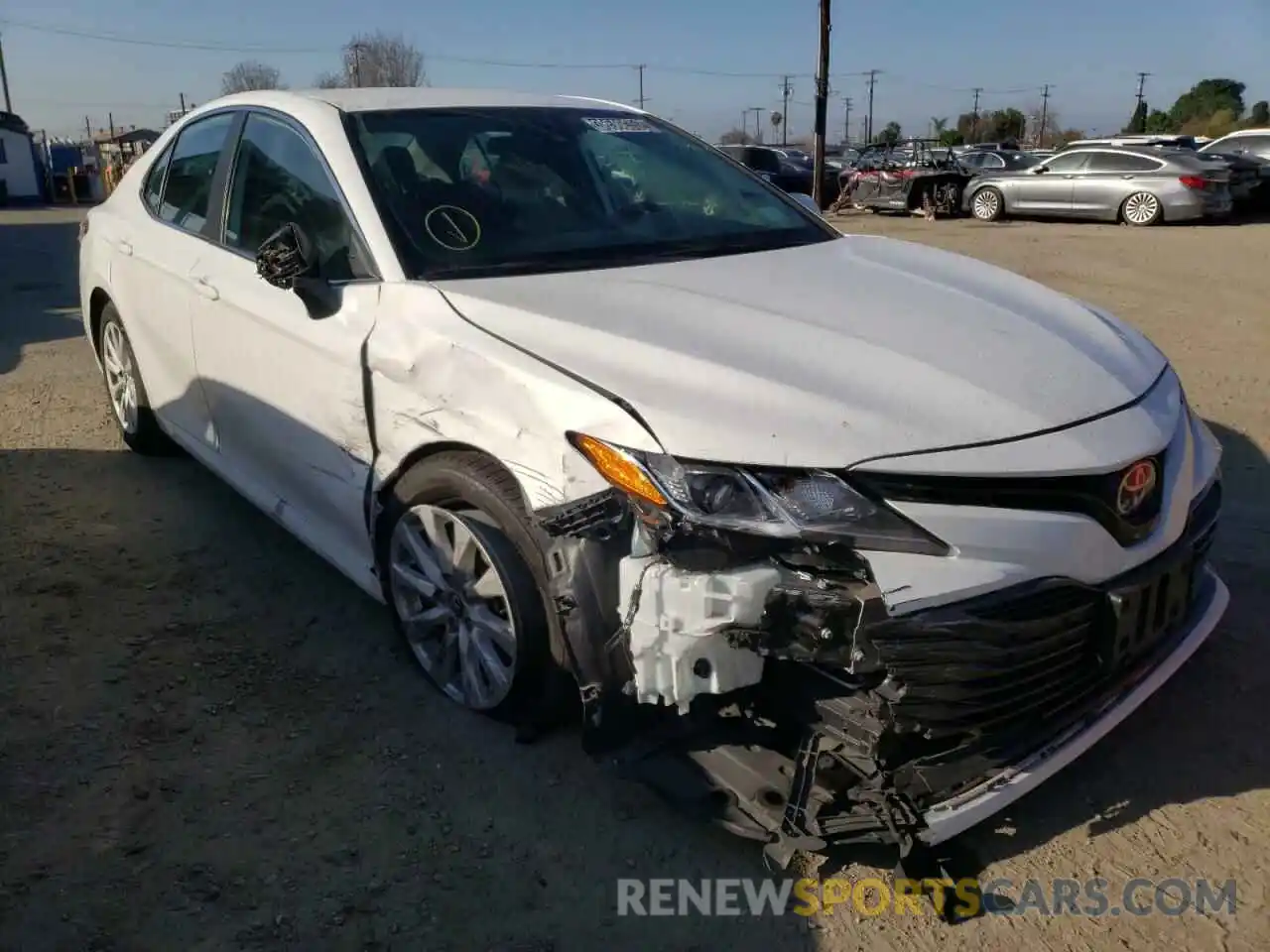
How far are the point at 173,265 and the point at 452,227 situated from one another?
1.57 meters

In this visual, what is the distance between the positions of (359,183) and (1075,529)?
2163 mm

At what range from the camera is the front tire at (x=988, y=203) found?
19828 millimetres

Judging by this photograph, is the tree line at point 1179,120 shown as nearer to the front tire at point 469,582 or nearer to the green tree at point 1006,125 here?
the green tree at point 1006,125

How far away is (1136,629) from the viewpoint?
2.37m

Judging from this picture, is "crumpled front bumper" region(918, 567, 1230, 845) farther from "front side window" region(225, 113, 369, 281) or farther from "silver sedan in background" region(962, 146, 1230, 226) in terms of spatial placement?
A: "silver sedan in background" region(962, 146, 1230, 226)

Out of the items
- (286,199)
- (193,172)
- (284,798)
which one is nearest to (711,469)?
(284,798)

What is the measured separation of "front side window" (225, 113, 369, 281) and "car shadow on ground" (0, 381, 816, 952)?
0.59 m

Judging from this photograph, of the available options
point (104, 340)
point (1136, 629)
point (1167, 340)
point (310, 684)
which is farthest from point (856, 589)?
point (1167, 340)

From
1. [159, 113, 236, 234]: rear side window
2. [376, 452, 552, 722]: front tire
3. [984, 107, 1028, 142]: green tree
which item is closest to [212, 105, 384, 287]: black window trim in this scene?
[159, 113, 236, 234]: rear side window

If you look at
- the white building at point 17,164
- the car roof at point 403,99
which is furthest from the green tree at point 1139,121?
the car roof at point 403,99

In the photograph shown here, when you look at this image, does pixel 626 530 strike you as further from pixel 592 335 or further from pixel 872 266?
pixel 872 266

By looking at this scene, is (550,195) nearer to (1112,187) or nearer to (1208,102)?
(1112,187)

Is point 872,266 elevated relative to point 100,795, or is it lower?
elevated

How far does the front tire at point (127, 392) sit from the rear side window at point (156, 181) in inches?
21.6
